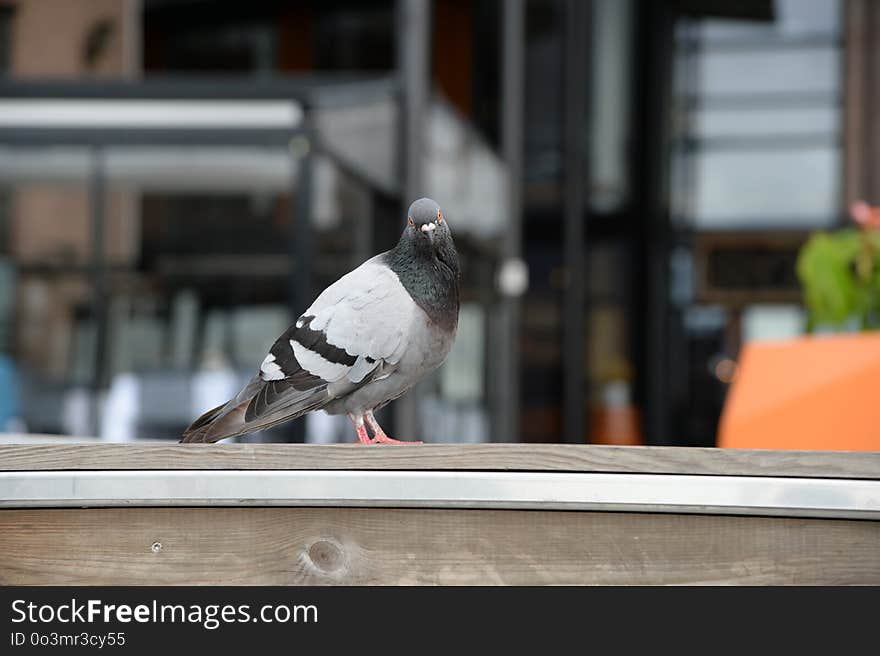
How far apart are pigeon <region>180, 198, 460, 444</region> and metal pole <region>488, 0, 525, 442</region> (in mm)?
9999

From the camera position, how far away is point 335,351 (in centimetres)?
178

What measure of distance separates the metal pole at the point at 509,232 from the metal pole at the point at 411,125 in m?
3.25

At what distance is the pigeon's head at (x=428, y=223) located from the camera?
68.4 inches

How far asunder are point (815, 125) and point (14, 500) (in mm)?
11911

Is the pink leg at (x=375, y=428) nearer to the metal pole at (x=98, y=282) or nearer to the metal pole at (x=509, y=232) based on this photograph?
the metal pole at (x=98, y=282)

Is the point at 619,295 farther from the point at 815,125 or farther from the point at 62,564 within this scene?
the point at 62,564

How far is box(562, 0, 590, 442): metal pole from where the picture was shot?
1328cm

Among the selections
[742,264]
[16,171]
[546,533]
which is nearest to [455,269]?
[546,533]

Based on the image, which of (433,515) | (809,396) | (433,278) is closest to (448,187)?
(809,396)

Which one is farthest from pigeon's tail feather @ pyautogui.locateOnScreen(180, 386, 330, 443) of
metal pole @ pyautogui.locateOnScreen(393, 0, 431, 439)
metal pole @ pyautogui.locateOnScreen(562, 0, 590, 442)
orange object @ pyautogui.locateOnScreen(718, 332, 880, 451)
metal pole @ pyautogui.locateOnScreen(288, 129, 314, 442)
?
metal pole @ pyautogui.locateOnScreen(562, 0, 590, 442)

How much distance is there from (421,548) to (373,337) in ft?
1.16

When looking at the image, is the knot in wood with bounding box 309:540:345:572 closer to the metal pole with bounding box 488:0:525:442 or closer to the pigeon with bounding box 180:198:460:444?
the pigeon with bounding box 180:198:460:444

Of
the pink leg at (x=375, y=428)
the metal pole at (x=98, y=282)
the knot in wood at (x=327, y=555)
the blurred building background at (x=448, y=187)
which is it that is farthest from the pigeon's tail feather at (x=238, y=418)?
the metal pole at (x=98, y=282)
